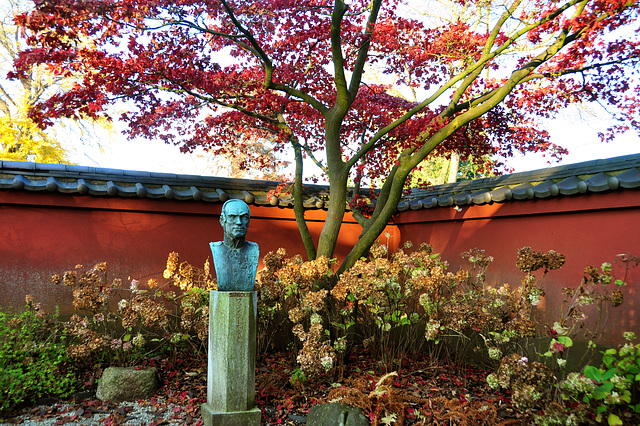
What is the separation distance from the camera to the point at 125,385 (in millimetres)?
4715

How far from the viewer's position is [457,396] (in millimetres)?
4621

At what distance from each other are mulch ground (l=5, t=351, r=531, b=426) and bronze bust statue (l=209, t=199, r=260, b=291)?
4.46 ft

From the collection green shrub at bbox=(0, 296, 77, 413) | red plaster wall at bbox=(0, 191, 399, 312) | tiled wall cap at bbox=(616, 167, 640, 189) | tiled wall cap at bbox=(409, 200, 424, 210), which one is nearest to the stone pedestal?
green shrub at bbox=(0, 296, 77, 413)

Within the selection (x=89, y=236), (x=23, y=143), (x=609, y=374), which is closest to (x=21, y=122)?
(x=23, y=143)

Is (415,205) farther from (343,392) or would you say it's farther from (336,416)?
(336,416)

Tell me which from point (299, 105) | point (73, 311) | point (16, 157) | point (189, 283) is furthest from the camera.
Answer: point (16, 157)

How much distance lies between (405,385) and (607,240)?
2934 mm

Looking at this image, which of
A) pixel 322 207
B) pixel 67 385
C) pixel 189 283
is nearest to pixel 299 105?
pixel 322 207

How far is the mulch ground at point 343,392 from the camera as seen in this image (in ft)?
13.0

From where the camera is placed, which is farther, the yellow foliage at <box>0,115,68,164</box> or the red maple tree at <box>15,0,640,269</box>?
the yellow foliage at <box>0,115,68,164</box>

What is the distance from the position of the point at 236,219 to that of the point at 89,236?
391cm

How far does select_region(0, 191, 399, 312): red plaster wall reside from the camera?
6289mm

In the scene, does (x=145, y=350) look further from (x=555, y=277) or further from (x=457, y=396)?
(x=555, y=277)

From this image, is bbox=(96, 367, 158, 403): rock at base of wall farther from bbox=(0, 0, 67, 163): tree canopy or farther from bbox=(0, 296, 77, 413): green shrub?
bbox=(0, 0, 67, 163): tree canopy
